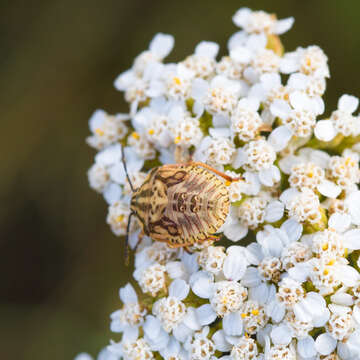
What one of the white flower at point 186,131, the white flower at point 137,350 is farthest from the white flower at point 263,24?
the white flower at point 137,350

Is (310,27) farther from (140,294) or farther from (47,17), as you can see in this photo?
(140,294)

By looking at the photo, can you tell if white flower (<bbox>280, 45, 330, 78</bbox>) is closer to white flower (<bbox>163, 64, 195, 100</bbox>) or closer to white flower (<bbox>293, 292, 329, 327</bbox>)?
white flower (<bbox>163, 64, 195, 100</bbox>)

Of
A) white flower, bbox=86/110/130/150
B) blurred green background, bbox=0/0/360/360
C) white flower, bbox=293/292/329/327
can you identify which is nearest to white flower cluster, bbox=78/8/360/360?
white flower, bbox=293/292/329/327

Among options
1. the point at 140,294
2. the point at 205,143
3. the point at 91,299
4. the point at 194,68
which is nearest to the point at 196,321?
the point at 140,294

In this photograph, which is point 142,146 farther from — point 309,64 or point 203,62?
point 309,64

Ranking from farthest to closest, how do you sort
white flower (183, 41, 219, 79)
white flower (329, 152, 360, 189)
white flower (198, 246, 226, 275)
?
white flower (183, 41, 219, 79) → white flower (329, 152, 360, 189) → white flower (198, 246, 226, 275)

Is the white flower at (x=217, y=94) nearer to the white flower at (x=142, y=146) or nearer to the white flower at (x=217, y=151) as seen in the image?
the white flower at (x=217, y=151)
